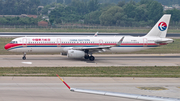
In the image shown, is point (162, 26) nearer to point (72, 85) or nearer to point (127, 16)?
point (72, 85)

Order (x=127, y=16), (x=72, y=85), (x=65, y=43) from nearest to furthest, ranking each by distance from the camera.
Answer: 1. (x=72, y=85)
2. (x=65, y=43)
3. (x=127, y=16)

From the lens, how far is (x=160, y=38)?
37.6 m

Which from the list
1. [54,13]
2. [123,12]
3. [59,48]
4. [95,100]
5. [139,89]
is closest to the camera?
[95,100]

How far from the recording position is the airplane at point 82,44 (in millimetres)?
34969

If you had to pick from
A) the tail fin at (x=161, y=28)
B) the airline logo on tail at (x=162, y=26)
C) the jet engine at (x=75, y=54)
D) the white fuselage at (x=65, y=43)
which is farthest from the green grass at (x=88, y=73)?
the airline logo on tail at (x=162, y=26)

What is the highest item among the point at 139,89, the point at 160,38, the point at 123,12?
the point at 123,12

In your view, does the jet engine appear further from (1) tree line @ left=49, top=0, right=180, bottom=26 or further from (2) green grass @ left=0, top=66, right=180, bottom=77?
(1) tree line @ left=49, top=0, right=180, bottom=26

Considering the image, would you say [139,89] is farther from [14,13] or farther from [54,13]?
[14,13]

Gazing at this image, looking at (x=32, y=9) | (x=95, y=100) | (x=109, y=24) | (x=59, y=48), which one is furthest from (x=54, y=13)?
(x=95, y=100)

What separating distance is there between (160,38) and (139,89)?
20.6 metres

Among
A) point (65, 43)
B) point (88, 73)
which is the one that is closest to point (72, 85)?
point (88, 73)

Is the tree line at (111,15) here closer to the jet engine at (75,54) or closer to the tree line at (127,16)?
the tree line at (127,16)

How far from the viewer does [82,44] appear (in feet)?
119

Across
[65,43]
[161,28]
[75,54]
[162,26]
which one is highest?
[162,26]
